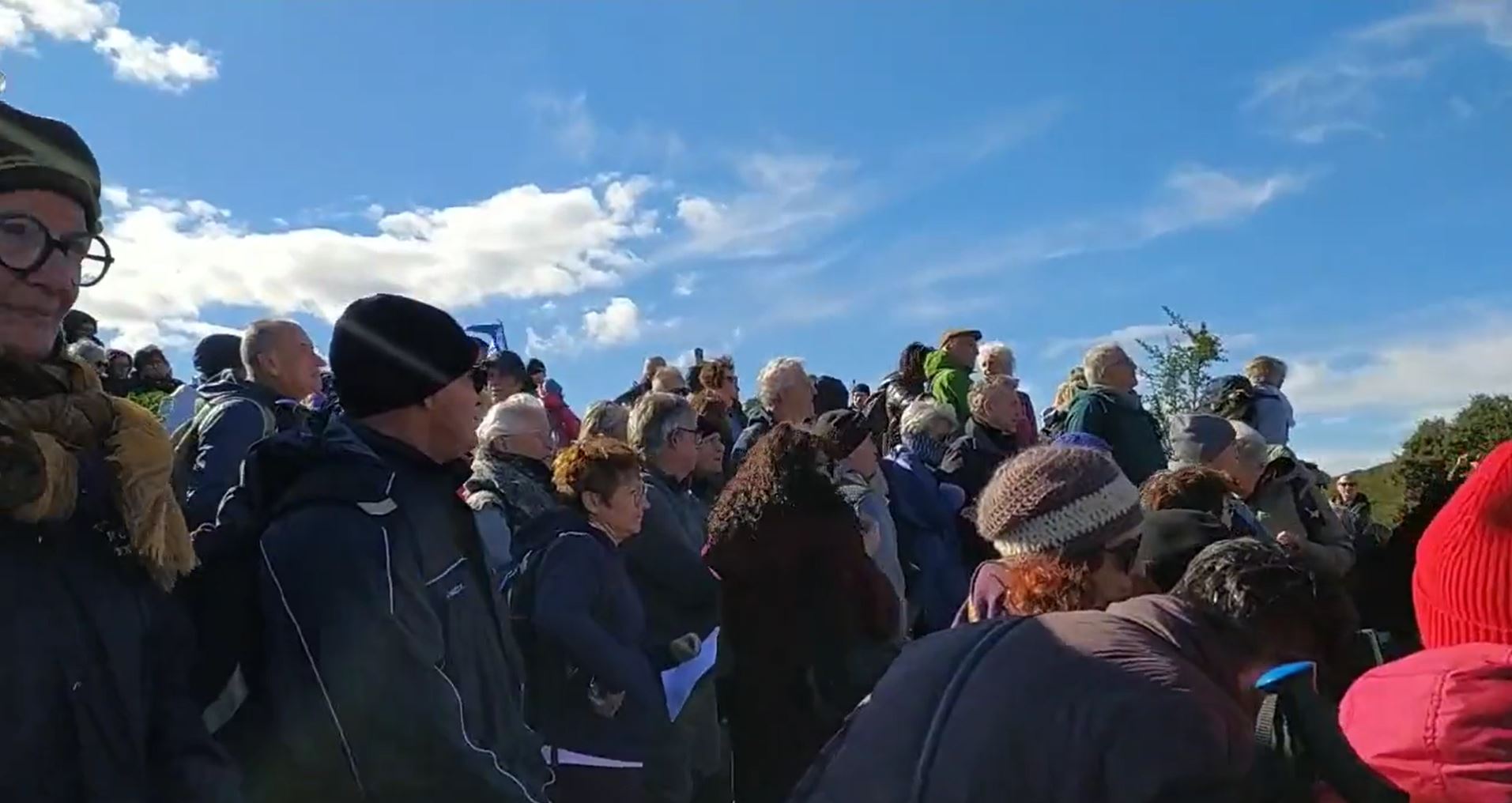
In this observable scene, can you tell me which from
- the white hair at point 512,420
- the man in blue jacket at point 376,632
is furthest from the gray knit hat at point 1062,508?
the white hair at point 512,420

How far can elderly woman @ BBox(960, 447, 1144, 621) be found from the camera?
8.87 ft

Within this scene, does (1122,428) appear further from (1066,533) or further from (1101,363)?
(1066,533)

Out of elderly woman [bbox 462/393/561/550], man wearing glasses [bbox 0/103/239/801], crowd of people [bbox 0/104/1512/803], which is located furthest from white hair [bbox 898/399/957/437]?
man wearing glasses [bbox 0/103/239/801]

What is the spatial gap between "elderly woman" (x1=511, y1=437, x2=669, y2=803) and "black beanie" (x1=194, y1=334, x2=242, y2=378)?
1.89 meters

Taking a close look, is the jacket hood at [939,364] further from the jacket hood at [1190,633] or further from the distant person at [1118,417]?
the jacket hood at [1190,633]

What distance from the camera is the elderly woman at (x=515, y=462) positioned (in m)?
4.86

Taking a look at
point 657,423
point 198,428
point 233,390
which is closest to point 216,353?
point 233,390

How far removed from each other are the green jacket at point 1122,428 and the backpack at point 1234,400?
1.70 ft

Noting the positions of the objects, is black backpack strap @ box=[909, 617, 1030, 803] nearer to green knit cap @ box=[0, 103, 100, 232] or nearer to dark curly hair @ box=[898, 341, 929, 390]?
green knit cap @ box=[0, 103, 100, 232]

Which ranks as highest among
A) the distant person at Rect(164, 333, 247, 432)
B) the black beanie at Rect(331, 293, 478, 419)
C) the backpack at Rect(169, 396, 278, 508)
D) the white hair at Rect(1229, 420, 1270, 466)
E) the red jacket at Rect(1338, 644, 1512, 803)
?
the distant person at Rect(164, 333, 247, 432)

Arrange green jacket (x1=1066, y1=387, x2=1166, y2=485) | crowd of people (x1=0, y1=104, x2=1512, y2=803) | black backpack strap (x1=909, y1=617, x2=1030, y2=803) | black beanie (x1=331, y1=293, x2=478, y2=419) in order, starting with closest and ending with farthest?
crowd of people (x1=0, y1=104, x2=1512, y2=803)
black backpack strap (x1=909, y1=617, x2=1030, y2=803)
black beanie (x1=331, y1=293, x2=478, y2=419)
green jacket (x1=1066, y1=387, x2=1166, y2=485)

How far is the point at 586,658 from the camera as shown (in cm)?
402

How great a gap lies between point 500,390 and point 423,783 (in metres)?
6.44

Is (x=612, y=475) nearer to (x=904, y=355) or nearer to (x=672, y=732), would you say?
(x=672, y=732)
